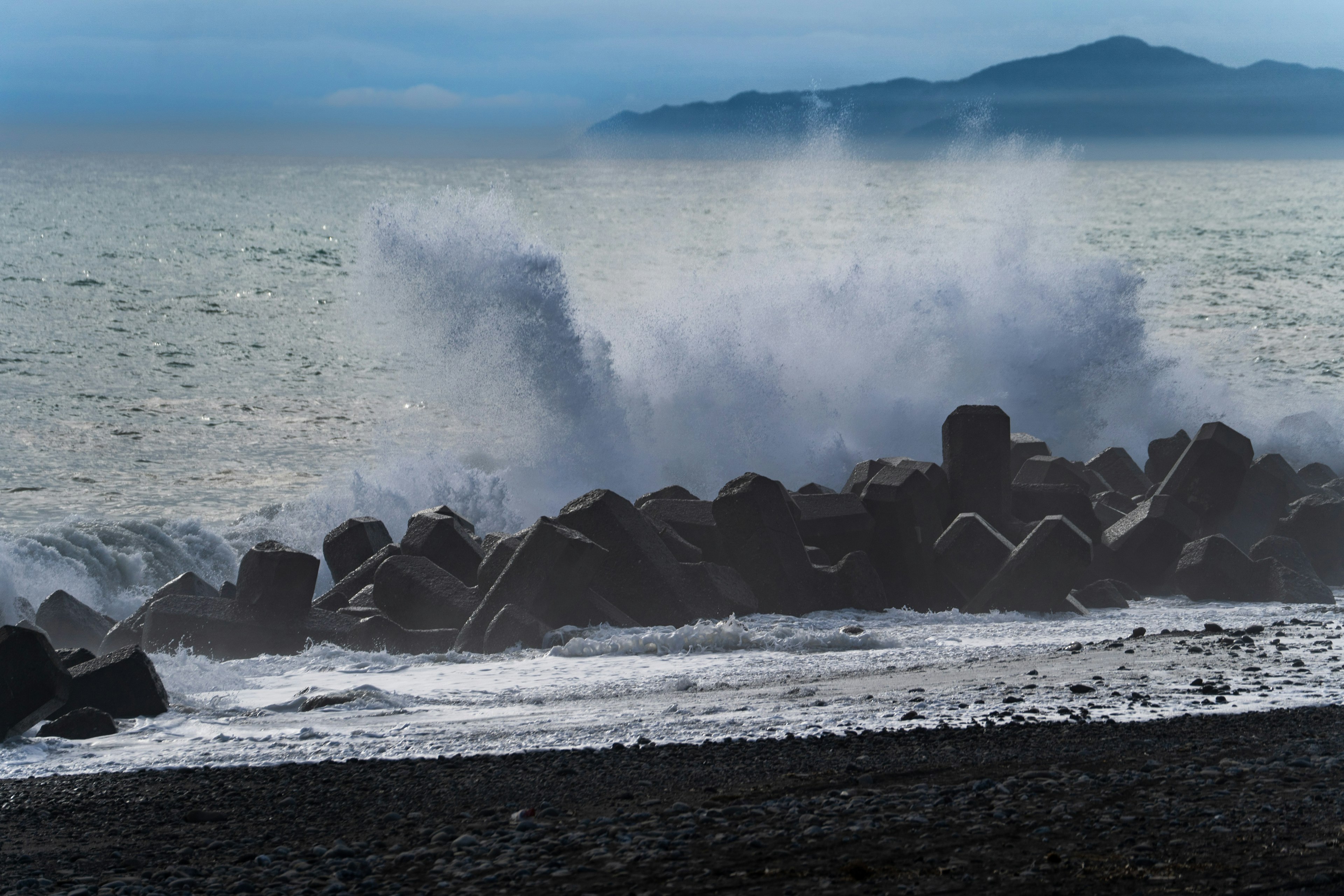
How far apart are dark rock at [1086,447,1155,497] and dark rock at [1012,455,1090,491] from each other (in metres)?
0.92

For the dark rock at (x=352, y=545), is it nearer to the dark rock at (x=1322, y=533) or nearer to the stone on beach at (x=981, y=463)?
the stone on beach at (x=981, y=463)

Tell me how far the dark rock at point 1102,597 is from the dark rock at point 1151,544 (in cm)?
42

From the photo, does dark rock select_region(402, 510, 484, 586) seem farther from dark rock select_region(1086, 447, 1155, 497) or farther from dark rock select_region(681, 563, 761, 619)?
dark rock select_region(1086, 447, 1155, 497)

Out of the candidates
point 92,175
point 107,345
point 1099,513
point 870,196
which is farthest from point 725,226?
point 92,175

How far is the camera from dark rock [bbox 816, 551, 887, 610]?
9.95 meters

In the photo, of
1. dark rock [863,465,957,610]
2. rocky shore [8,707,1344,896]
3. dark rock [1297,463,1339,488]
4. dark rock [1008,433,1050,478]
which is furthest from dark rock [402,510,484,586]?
dark rock [1297,463,1339,488]

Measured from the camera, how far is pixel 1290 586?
1009 cm

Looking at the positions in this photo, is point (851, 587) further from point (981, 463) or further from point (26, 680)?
point (26, 680)

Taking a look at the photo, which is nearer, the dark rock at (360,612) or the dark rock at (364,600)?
the dark rock at (360,612)

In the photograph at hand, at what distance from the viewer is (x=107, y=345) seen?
28641mm

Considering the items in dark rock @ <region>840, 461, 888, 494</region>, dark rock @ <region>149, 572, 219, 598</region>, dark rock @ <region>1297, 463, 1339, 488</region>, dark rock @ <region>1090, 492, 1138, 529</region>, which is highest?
dark rock @ <region>840, 461, 888, 494</region>

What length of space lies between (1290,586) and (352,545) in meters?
7.49

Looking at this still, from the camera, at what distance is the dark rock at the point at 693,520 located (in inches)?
407

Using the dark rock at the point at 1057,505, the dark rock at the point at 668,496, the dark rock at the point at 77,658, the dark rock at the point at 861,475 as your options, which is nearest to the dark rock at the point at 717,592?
the dark rock at the point at 668,496
